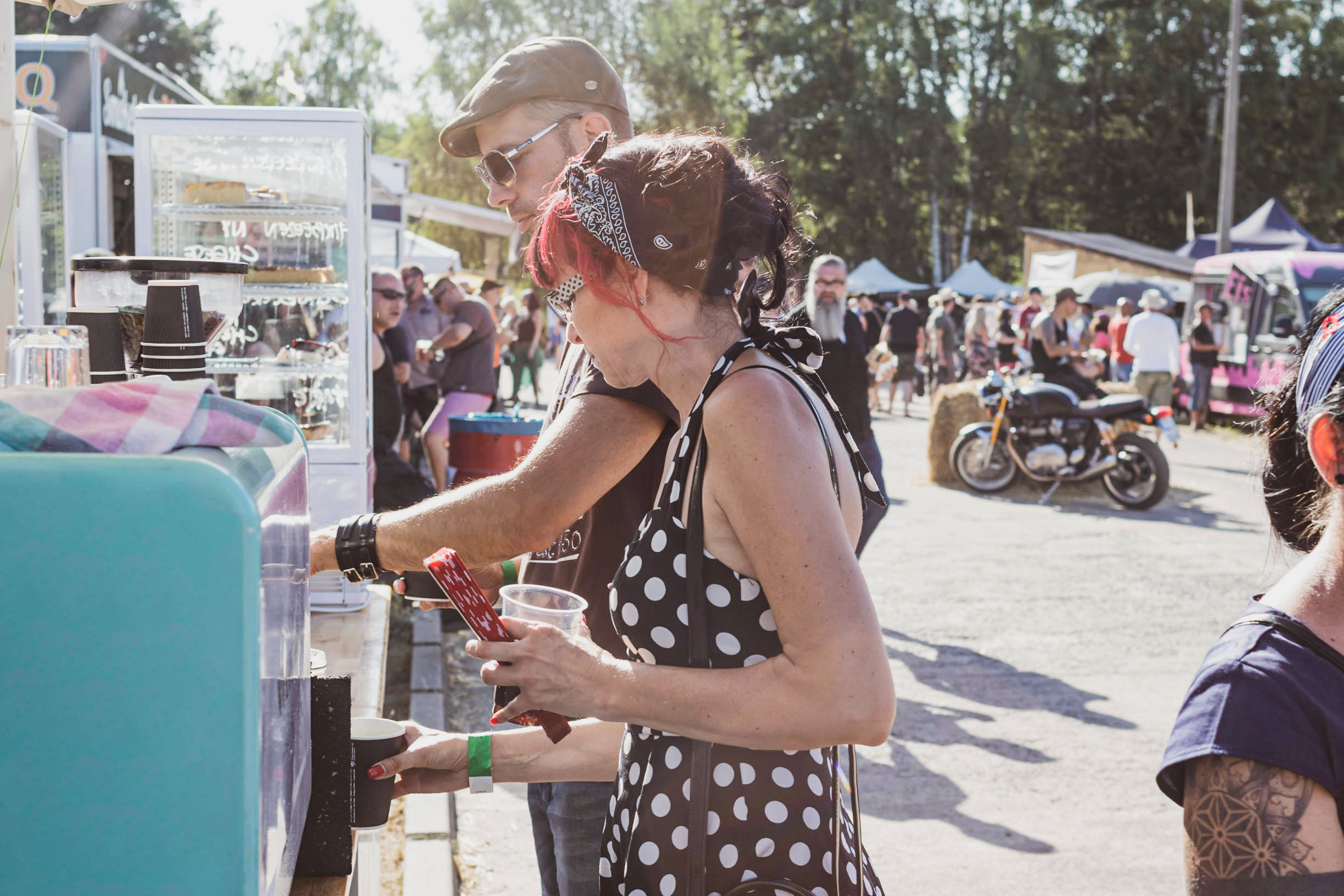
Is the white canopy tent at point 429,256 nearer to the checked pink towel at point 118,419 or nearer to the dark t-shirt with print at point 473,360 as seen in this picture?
the dark t-shirt with print at point 473,360

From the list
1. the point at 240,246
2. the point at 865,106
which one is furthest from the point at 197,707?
the point at 865,106

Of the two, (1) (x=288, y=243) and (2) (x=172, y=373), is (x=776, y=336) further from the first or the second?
(1) (x=288, y=243)

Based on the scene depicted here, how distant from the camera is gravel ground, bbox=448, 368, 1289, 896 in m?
4.00

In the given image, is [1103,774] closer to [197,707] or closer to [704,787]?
[704,787]

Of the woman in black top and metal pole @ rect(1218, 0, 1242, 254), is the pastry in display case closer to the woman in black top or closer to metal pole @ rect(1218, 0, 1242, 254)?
the woman in black top

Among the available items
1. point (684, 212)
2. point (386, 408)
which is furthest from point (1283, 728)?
point (386, 408)

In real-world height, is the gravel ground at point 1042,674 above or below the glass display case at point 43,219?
below

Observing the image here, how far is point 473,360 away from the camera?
9.51 meters

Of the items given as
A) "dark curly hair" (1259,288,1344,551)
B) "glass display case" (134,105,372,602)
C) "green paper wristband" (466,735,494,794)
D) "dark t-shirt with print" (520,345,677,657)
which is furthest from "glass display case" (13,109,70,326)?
"dark curly hair" (1259,288,1344,551)

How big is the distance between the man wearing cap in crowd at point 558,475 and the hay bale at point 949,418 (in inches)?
380

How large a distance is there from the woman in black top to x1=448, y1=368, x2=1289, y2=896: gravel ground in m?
0.35

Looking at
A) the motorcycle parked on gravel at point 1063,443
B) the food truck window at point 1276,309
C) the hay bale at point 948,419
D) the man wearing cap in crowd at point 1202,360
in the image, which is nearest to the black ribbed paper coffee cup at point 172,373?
the motorcycle parked on gravel at point 1063,443

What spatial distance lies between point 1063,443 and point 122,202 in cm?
826

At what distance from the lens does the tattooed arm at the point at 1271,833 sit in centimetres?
120
